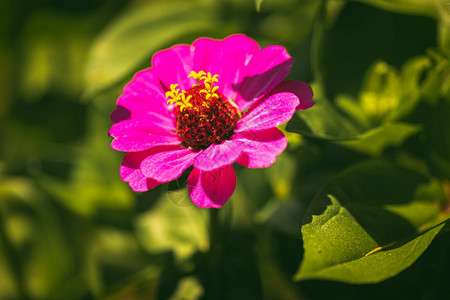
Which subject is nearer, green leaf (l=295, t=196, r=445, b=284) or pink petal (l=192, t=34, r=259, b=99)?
green leaf (l=295, t=196, r=445, b=284)

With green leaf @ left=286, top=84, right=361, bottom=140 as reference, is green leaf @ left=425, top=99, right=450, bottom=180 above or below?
below

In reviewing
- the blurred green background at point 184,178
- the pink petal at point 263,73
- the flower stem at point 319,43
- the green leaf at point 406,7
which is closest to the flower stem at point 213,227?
the blurred green background at point 184,178

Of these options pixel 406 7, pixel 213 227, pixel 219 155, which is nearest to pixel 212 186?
pixel 219 155

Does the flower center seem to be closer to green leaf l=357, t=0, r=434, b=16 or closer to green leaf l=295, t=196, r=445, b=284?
green leaf l=295, t=196, r=445, b=284

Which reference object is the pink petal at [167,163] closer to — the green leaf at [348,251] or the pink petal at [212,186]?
the pink petal at [212,186]

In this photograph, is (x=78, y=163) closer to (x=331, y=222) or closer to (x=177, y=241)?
(x=177, y=241)

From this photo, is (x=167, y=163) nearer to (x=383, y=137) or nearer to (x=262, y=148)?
(x=262, y=148)

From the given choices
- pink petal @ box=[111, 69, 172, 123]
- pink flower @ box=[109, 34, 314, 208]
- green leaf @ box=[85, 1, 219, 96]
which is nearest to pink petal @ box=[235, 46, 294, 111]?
pink flower @ box=[109, 34, 314, 208]
